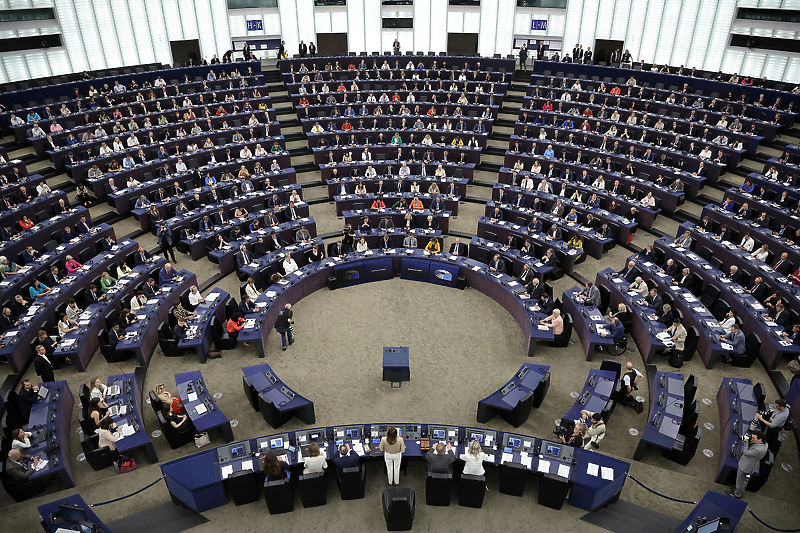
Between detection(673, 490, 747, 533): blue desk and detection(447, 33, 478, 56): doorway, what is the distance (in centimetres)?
3446

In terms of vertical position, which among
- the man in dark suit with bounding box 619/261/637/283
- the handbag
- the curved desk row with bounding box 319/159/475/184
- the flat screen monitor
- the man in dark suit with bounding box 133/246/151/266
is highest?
the curved desk row with bounding box 319/159/475/184

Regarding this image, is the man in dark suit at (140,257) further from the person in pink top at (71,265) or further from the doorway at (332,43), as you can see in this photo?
the doorway at (332,43)

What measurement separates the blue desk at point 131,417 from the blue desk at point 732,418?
12.0 m

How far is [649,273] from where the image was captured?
16750mm

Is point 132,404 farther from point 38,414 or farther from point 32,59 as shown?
point 32,59

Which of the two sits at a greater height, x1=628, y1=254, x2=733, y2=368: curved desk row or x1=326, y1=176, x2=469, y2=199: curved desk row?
x1=326, y1=176, x2=469, y2=199: curved desk row

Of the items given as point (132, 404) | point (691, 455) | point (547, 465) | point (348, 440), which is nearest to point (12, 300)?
point (132, 404)

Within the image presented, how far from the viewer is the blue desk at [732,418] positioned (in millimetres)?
10430

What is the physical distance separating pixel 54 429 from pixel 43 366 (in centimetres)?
262

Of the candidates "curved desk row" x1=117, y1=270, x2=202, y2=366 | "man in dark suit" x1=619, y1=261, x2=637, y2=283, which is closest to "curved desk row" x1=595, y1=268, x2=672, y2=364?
"man in dark suit" x1=619, y1=261, x2=637, y2=283

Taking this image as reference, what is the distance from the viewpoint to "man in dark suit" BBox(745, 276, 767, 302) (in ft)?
49.9

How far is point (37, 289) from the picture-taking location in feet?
51.4

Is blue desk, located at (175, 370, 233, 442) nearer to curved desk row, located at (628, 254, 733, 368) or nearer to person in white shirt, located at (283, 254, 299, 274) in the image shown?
person in white shirt, located at (283, 254, 299, 274)

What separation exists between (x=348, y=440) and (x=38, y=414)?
6.99 metres
